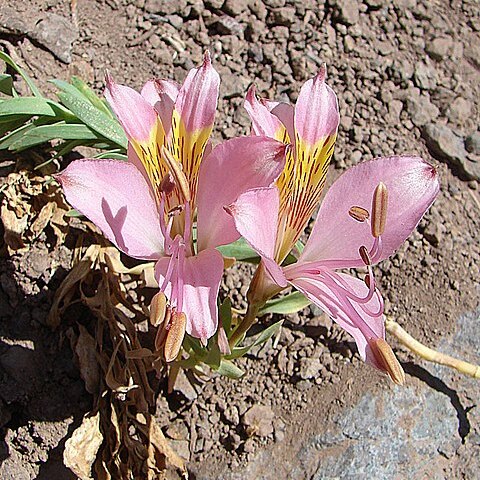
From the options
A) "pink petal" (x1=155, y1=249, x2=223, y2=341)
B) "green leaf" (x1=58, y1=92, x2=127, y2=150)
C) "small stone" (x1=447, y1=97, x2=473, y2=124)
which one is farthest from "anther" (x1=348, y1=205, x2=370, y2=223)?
"small stone" (x1=447, y1=97, x2=473, y2=124)

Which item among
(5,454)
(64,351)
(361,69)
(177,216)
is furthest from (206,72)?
(361,69)

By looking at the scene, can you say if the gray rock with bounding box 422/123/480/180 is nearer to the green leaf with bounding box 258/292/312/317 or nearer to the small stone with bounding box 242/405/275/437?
the green leaf with bounding box 258/292/312/317

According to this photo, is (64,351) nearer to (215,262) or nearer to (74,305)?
(74,305)

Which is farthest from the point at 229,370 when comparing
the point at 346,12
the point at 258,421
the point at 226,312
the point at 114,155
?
the point at 346,12

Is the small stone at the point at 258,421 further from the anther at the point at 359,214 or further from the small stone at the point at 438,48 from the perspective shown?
the small stone at the point at 438,48

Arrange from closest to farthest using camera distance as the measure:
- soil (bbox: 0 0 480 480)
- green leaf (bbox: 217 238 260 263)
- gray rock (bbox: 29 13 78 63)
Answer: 1. green leaf (bbox: 217 238 260 263)
2. soil (bbox: 0 0 480 480)
3. gray rock (bbox: 29 13 78 63)

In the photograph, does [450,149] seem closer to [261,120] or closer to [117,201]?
[261,120]

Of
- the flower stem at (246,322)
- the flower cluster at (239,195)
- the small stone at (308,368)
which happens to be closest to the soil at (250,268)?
the small stone at (308,368)
